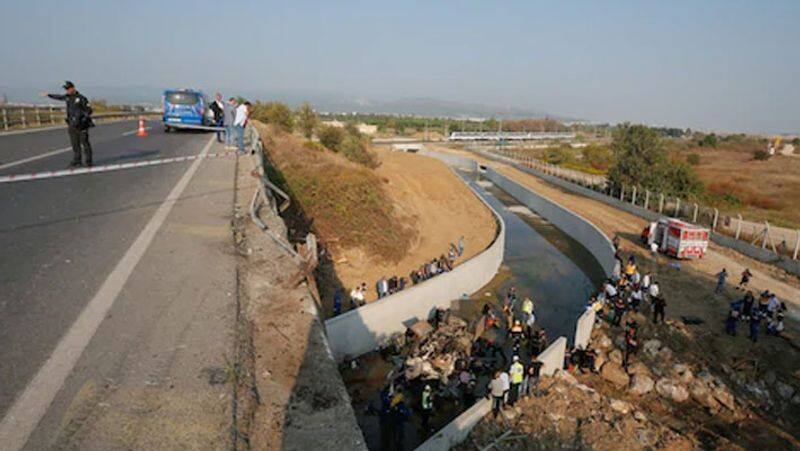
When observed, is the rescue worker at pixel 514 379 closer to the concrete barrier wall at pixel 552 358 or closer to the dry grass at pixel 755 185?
the concrete barrier wall at pixel 552 358

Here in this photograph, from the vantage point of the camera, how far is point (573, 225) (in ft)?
109

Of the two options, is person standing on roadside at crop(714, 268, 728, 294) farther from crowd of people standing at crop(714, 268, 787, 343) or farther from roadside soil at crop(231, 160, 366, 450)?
roadside soil at crop(231, 160, 366, 450)

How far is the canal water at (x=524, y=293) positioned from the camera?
43.2 ft

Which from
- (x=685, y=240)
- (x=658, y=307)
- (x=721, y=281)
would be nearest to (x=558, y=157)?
(x=685, y=240)

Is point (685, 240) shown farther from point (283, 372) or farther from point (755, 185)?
point (755, 185)

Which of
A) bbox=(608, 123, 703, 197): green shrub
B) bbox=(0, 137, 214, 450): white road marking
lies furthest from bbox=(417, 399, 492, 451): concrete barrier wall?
bbox=(608, 123, 703, 197): green shrub

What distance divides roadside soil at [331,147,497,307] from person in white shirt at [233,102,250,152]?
7.79m

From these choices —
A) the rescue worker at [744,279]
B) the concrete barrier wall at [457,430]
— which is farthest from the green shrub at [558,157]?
the concrete barrier wall at [457,430]

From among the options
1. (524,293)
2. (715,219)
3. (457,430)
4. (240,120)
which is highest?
(240,120)

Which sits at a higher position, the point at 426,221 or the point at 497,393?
the point at 497,393

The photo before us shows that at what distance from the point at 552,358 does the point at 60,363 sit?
504 inches

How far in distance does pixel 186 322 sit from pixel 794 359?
18.4 metres

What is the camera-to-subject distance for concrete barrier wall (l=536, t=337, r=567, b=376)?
46.4 ft

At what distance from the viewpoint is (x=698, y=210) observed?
3138cm
